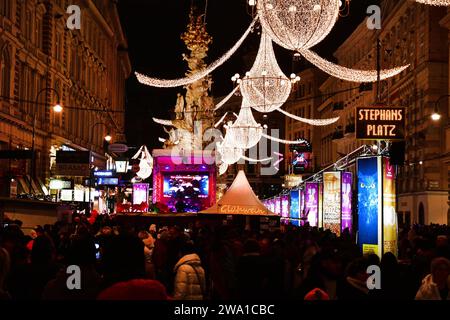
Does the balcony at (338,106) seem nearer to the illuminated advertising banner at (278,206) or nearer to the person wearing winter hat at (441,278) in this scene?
the illuminated advertising banner at (278,206)

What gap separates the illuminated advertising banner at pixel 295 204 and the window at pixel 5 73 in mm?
15277

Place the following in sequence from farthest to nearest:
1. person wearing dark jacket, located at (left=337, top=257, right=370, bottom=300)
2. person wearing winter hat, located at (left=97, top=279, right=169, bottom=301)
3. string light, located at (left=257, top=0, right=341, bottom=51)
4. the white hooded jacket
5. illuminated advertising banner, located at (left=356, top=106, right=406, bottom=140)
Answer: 1. illuminated advertising banner, located at (left=356, top=106, right=406, bottom=140)
2. string light, located at (left=257, top=0, right=341, bottom=51)
3. the white hooded jacket
4. person wearing dark jacket, located at (left=337, top=257, right=370, bottom=300)
5. person wearing winter hat, located at (left=97, top=279, right=169, bottom=301)

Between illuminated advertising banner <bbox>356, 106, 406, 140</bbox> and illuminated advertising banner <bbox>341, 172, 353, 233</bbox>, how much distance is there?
217 inches

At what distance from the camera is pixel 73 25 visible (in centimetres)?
5419

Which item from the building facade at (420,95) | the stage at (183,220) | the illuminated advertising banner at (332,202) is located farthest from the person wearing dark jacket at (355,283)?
the building facade at (420,95)

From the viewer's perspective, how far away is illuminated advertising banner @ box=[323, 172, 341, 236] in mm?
24969

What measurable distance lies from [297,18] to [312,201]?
18.9 meters

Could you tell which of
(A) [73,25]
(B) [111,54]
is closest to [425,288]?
(A) [73,25]

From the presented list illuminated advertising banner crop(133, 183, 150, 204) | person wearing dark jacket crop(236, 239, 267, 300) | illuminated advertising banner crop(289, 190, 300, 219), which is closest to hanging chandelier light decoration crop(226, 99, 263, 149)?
illuminated advertising banner crop(289, 190, 300, 219)

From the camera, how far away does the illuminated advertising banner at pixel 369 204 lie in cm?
1825

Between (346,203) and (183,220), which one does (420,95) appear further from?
(346,203)

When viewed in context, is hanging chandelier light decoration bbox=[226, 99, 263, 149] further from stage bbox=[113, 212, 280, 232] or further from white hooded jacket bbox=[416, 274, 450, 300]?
white hooded jacket bbox=[416, 274, 450, 300]
